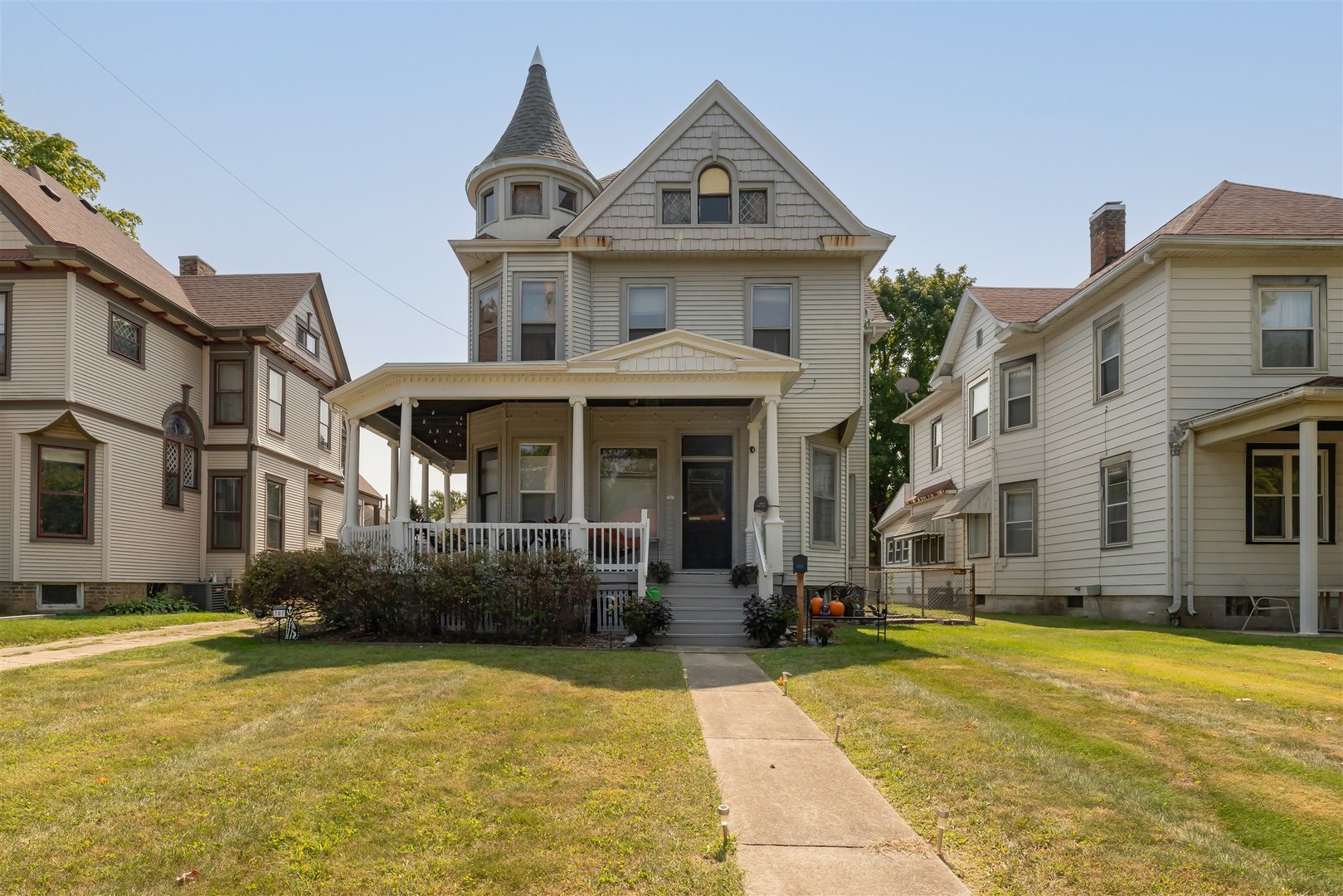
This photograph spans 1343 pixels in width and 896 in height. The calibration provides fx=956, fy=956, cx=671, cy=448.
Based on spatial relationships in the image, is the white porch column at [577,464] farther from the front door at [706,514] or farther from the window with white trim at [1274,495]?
the window with white trim at [1274,495]

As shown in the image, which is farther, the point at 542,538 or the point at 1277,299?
the point at 1277,299

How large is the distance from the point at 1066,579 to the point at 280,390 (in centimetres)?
1928

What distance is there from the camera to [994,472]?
851 inches

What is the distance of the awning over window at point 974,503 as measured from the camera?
71.0 ft

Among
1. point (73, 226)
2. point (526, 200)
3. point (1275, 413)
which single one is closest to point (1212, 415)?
point (1275, 413)

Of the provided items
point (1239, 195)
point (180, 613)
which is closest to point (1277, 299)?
point (1239, 195)

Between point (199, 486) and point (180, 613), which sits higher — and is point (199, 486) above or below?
above

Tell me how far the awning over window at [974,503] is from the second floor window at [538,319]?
10287 mm

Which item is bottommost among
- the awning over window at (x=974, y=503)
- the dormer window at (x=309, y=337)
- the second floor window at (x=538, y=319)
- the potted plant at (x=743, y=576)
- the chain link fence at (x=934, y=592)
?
the chain link fence at (x=934, y=592)

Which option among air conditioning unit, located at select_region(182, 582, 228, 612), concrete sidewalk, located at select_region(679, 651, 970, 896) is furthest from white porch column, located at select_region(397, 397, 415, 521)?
Answer: air conditioning unit, located at select_region(182, 582, 228, 612)

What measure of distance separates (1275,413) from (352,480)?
14219 millimetres

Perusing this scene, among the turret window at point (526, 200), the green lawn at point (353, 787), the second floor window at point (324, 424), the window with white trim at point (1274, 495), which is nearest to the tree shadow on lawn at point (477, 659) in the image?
the green lawn at point (353, 787)

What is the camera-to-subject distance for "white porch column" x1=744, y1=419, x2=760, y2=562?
15.8 metres

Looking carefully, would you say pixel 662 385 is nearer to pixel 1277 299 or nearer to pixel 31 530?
→ pixel 1277 299
